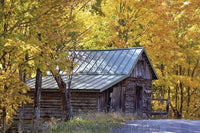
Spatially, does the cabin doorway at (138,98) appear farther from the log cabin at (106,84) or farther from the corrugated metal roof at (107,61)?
the corrugated metal roof at (107,61)

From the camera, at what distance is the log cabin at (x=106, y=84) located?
840 inches

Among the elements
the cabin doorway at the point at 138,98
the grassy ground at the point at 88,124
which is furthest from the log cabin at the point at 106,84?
the grassy ground at the point at 88,124

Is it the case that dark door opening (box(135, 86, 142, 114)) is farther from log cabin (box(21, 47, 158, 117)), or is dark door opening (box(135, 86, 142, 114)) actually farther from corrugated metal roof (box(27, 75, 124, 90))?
corrugated metal roof (box(27, 75, 124, 90))

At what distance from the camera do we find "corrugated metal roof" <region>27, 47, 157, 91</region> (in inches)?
835

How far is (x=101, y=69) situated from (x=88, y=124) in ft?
26.1

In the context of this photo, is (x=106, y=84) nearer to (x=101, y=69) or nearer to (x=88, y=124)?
(x=101, y=69)

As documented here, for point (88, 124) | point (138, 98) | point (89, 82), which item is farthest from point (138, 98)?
point (88, 124)

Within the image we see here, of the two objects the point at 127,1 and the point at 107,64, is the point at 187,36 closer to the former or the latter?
the point at 127,1

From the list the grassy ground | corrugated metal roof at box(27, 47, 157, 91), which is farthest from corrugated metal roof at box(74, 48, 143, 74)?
the grassy ground

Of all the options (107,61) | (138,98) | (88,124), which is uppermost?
(107,61)

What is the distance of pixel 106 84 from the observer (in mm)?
20406

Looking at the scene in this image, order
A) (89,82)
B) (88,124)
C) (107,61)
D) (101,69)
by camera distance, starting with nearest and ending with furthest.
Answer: (88,124), (89,82), (101,69), (107,61)

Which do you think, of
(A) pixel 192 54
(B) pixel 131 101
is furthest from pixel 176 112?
(B) pixel 131 101

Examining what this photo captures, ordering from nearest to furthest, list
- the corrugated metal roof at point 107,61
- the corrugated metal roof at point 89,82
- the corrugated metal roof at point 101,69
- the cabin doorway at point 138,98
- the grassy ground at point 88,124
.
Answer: the grassy ground at point 88,124, the corrugated metal roof at point 89,82, the corrugated metal roof at point 101,69, the corrugated metal roof at point 107,61, the cabin doorway at point 138,98
